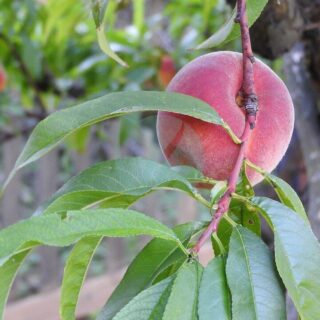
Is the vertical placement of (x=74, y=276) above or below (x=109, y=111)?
below

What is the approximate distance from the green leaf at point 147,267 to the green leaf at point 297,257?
0.23ft

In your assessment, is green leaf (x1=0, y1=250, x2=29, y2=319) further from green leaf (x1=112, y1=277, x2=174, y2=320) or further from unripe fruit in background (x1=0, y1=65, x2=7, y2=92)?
unripe fruit in background (x1=0, y1=65, x2=7, y2=92)

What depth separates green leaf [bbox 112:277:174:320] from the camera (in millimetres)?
413

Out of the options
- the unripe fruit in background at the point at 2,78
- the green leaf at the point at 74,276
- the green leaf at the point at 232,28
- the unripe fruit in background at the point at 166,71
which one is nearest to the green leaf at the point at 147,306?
the green leaf at the point at 74,276

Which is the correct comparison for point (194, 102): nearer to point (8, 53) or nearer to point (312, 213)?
point (312, 213)

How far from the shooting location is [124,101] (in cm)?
49

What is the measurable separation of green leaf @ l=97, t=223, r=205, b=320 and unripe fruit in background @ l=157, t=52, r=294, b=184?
7 centimetres

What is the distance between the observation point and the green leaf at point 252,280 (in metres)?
0.42

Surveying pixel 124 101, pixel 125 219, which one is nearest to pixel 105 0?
pixel 124 101

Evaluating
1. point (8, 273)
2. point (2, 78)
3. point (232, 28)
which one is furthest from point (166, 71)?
point (8, 273)

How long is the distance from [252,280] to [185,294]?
54 mm

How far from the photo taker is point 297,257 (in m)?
0.44

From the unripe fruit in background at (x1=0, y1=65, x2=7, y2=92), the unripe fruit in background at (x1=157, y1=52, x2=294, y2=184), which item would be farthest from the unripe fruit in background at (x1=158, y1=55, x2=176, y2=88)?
the unripe fruit in background at (x1=157, y1=52, x2=294, y2=184)

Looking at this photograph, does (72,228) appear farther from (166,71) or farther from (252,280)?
(166,71)
